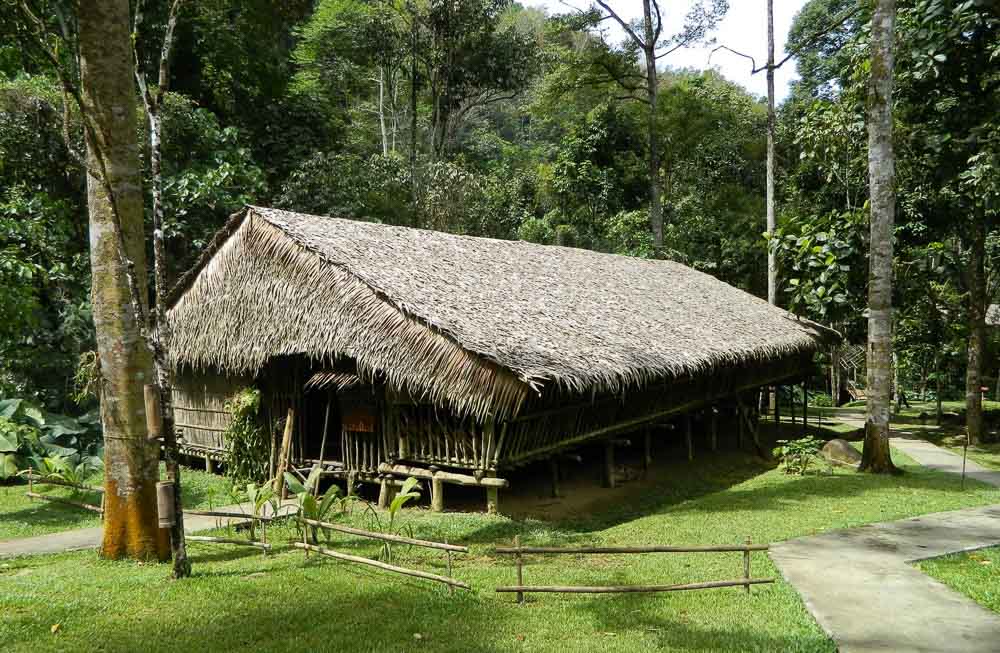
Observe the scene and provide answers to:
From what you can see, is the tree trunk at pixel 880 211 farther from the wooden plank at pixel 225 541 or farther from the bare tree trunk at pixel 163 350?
the bare tree trunk at pixel 163 350

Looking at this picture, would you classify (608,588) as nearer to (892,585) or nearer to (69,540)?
(892,585)

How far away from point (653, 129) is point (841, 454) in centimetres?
1665

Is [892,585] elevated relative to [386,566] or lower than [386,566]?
lower

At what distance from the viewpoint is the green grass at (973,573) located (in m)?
6.02

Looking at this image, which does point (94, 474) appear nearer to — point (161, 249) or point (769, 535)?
point (161, 249)

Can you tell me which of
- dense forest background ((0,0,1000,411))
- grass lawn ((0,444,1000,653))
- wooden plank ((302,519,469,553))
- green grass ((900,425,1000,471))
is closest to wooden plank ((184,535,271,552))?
grass lawn ((0,444,1000,653))

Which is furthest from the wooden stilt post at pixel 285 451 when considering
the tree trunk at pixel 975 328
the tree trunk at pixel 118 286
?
the tree trunk at pixel 975 328

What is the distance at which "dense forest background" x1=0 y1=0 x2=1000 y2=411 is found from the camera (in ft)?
50.3

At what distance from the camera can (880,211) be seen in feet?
39.6

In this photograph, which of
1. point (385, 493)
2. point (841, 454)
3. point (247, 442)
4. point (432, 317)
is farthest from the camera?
point (841, 454)

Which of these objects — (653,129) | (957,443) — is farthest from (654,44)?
(957,443)

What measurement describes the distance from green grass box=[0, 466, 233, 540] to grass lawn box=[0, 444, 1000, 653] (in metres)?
2.12

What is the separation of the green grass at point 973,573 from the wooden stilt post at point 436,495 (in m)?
5.97

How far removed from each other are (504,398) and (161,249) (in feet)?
14.4
